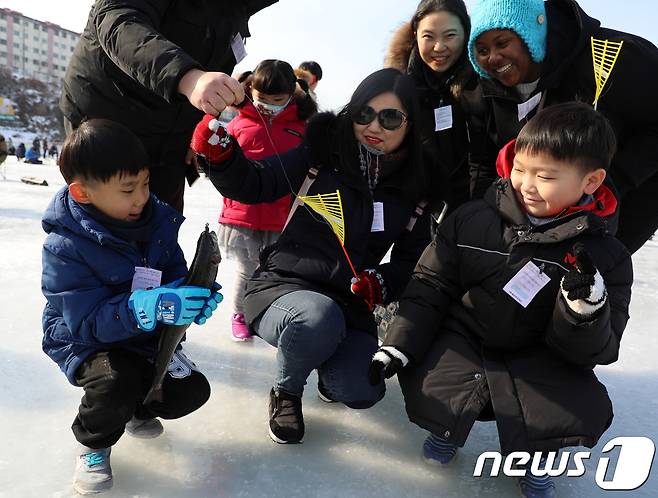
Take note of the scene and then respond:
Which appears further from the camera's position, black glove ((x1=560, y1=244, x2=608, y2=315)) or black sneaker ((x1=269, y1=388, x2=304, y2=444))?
black sneaker ((x1=269, y1=388, x2=304, y2=444))

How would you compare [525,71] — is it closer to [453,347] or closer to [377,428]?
[453,347]

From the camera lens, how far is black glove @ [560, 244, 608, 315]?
1.18 m

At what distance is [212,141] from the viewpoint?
154 cm

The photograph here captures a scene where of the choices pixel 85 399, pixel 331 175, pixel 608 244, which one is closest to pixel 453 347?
pixel 608 244

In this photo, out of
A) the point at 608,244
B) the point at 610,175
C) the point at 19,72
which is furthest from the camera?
the point at 19,72

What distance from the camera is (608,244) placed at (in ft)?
4.81

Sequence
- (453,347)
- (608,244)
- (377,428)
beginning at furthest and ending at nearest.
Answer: (377,428), (453,347), (608,244)

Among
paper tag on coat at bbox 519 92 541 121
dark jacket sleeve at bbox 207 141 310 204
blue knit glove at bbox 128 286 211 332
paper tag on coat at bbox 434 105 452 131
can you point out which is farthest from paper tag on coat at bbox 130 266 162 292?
paper tag on coat at bbox 519 92 541 121

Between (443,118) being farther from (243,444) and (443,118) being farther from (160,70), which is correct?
(243,444)

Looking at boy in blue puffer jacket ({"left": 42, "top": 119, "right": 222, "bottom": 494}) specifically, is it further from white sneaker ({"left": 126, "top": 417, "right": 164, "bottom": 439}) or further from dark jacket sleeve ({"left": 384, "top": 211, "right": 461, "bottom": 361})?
dark jacket sleeve ({"left": 384, "top": 211, "right": 461, "bottom": 361})

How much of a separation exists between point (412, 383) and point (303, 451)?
395 mm

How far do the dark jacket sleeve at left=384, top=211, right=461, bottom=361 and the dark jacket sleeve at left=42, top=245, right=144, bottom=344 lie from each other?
2.49 ft

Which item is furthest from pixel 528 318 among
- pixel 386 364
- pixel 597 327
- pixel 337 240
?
pixel 337 240

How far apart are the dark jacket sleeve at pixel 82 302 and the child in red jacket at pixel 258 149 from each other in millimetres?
1101
